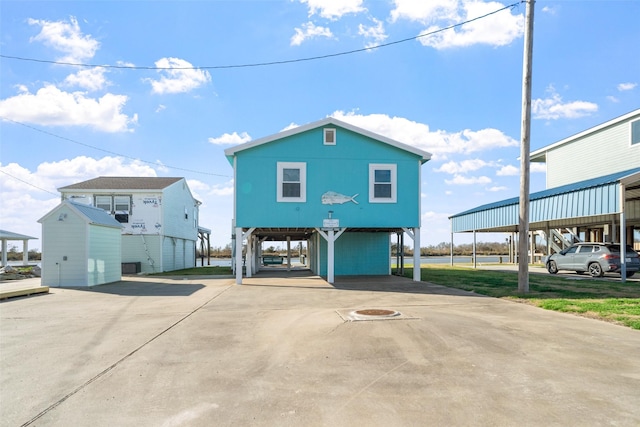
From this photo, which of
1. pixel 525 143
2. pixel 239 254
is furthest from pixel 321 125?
pixel 525 143

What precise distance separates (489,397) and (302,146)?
14289mm

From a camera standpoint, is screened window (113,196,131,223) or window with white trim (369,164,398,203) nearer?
window with white trim (369,164,398,203)

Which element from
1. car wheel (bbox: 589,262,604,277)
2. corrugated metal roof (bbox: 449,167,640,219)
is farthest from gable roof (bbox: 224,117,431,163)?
car wheel (bbox: 589,262,604,277)

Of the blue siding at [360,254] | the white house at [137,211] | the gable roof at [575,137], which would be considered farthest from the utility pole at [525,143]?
the white house at [137,211]

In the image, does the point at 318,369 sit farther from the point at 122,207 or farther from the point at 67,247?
the point at 122,207

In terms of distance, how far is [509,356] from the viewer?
6219mm

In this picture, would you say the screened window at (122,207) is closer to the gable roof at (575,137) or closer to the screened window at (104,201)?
the screened window at (104,201)

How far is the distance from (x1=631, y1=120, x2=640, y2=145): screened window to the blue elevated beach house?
12.9 m

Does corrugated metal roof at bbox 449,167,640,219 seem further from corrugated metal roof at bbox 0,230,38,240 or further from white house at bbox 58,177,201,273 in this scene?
corrugated metal roof at bbox 0,230,38,240

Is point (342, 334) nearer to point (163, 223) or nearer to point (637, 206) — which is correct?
point (637, 206)

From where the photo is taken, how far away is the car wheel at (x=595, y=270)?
19.1 m

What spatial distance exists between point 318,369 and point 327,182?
12622 millimetres

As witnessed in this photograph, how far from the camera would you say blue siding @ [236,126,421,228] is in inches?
693

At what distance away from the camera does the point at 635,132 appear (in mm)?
22953
